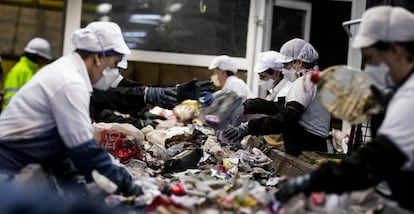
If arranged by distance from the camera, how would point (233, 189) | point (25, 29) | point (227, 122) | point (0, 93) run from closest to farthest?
point (233, 189) → point (227, 122) → point (0, 93) → point (25, 29)

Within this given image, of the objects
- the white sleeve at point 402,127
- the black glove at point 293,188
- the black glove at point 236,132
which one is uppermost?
the white sleeve at point 402,127

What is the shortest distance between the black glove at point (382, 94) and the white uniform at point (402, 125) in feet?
0.55

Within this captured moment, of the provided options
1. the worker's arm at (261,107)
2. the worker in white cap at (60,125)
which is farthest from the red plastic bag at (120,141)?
the worker's arm at (261,107)

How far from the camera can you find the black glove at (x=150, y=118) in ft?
16.1

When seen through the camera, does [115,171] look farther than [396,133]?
Yes

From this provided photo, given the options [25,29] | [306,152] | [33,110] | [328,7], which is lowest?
[306,152]

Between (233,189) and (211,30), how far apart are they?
472cm

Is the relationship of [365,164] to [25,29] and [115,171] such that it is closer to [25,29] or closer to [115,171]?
[115,171]

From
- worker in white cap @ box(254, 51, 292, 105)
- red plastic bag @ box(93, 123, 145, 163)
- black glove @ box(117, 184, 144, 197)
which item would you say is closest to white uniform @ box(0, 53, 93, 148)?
black glove @ box(117, 184, 144, 197)

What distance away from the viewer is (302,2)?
263 inches

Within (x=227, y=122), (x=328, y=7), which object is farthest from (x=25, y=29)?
(x=227, y=122)

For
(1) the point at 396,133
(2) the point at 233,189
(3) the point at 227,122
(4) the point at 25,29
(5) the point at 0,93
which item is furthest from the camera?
(4) the point at 25,29

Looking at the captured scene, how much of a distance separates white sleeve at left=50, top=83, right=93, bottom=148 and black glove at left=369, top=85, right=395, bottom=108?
1027 millimetres

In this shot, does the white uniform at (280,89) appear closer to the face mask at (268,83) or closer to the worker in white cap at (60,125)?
the face mask at (268,83)
